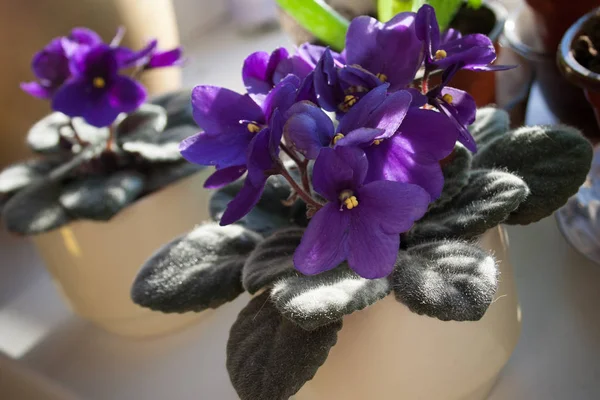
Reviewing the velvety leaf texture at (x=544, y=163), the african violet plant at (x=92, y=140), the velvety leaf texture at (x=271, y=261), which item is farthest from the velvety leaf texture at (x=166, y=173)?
the velvety leaf texture at (x=544, y=163)

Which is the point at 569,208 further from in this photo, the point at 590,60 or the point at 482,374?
the point at 482,374

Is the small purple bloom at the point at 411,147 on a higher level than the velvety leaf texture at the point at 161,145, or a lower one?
higher

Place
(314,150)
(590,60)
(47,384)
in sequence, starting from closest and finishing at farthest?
(314,150) < (590,60) < (47,384)

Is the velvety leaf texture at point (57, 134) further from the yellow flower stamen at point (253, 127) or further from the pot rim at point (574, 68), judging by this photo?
the pot rim at point (574, 68)

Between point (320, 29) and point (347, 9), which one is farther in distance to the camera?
point (347, 9)

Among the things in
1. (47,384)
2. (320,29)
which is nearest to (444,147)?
(320,29)

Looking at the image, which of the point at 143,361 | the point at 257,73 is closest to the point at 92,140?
the point at 143,361

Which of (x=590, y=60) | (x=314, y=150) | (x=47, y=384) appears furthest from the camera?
(x=47, y=384)

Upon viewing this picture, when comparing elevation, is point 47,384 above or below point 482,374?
below

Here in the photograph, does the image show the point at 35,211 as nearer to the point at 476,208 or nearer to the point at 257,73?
the point at 257,73

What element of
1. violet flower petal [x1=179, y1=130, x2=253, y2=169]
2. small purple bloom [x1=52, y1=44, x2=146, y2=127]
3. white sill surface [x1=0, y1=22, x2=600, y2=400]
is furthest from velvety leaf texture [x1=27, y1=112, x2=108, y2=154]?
violet flower petal [x1=179, y1=130, x2=253, y2=169]
